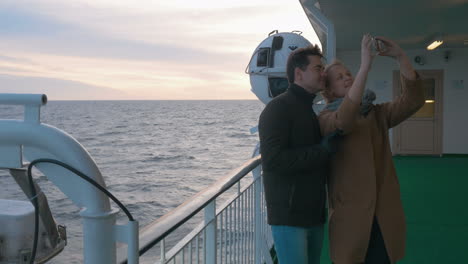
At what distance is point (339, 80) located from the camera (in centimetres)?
183

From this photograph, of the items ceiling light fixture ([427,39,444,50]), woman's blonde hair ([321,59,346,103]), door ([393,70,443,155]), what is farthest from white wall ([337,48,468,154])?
woman's blonde hair ([321,59,346,103])


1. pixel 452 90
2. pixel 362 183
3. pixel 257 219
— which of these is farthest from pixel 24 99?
pixel 452 90

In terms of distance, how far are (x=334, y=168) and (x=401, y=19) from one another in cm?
522

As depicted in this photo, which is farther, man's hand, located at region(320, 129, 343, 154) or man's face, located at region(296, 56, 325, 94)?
man's face, located at region(296, 56, 325, 94)

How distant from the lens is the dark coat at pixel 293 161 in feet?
5.46

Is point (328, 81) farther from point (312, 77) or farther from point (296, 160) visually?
point (296, 160)

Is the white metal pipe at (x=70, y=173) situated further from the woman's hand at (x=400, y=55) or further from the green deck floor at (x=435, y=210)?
the green deck floor at (x=435, y=210)

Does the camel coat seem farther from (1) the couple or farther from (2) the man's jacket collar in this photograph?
(2) the man's jacket collar

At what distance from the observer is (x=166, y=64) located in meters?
46.8

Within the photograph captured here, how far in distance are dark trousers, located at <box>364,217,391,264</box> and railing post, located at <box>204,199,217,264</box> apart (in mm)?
628

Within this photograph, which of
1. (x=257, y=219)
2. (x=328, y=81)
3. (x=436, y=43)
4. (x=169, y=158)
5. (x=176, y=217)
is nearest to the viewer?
(x=176, y=217)

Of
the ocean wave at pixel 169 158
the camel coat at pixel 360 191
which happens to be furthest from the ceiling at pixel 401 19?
the ocean wave at pixel 169 158

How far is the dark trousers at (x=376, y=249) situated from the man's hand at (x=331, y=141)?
33 centimetres

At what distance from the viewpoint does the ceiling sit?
530 centimetres
